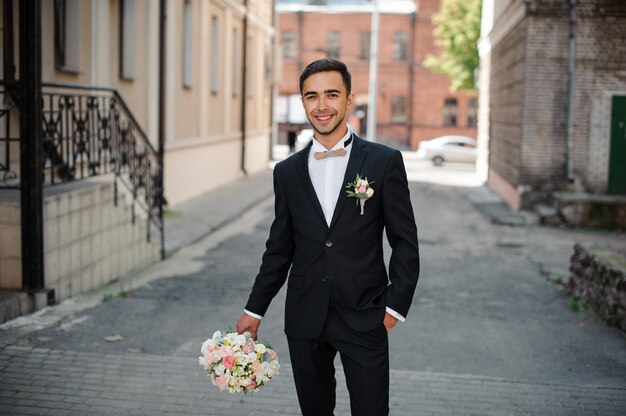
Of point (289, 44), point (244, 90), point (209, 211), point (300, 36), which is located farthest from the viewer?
point (289, 44)

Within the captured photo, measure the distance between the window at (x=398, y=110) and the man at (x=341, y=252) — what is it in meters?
51.7

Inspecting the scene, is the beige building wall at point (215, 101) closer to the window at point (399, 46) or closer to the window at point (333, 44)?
the window at point (399, 46)

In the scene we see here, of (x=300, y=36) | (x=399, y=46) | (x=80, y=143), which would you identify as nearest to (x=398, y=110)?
(x=399, y=46)

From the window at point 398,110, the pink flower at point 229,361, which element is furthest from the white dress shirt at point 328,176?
the window at point 398,110

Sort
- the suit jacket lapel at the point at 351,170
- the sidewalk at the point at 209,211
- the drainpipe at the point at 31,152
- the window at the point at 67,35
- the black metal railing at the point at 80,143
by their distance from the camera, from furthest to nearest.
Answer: the sidewalk at the point at 209,211 → the window at the point at 67,35 → the black metal railing at the point at 80,143 → the drainpipe at the point at 31,152 → the suit jacket lapel at the point at 351,170

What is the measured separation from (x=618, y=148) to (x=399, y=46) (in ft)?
125

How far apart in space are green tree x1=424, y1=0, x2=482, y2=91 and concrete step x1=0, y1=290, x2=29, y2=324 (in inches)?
1489

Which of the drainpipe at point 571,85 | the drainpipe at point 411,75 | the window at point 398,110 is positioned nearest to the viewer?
the drainpipe at point 571,85

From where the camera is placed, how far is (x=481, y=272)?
11867 mm

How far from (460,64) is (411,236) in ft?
140

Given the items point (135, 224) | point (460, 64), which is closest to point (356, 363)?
point (135, 224)

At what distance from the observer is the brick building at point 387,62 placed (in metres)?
54.6

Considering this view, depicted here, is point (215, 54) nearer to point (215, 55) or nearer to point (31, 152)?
point (215, 55)

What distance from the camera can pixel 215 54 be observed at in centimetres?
2347
